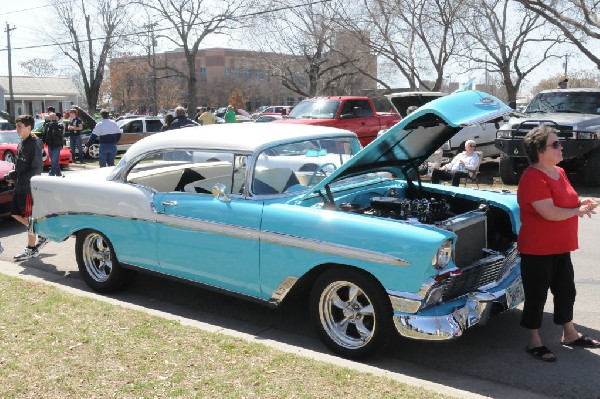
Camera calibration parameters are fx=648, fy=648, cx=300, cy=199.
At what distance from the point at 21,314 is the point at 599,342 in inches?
180

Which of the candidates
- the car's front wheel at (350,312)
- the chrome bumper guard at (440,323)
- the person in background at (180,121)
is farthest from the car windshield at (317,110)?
the chrome bumper guard at (440,323)

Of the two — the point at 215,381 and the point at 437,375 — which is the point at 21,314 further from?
the point at 437,375

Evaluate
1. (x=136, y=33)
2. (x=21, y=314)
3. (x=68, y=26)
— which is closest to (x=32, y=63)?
(x=68, y=26)

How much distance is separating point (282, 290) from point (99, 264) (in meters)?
2.41

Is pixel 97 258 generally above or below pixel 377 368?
above

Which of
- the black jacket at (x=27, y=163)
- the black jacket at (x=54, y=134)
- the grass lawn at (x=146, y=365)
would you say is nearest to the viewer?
the grass lawn at (x=146, y=365)

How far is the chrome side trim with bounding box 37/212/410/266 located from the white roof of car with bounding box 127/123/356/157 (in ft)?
2.14

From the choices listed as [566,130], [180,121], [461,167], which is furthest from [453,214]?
[180,121]

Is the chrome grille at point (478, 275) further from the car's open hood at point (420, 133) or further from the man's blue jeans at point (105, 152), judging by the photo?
the man's blue jeans at point (105, 152)

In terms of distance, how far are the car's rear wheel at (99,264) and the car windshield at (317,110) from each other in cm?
1026

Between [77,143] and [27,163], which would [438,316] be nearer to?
[27,163]

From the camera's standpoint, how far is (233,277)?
5.13 m

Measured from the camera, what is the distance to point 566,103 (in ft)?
43.8

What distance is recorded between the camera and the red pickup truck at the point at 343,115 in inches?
630
